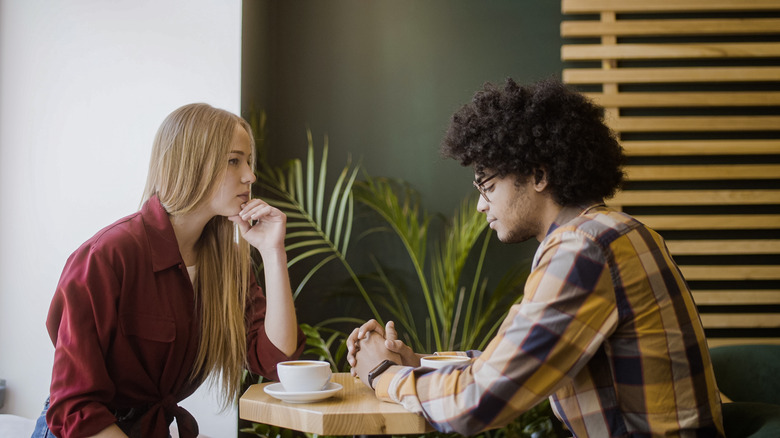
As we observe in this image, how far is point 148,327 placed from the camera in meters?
1.62

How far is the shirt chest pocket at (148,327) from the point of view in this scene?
5.22ft

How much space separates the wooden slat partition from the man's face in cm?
191

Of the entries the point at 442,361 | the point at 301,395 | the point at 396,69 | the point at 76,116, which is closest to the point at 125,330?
the point at 301,395

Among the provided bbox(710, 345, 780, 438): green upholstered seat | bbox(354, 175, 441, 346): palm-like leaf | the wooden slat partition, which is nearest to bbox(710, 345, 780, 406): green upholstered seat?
bbox(710, 345, 780, 438): green upholstered seat

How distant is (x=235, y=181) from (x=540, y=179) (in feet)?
2.81

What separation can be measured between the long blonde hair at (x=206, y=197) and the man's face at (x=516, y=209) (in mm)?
777

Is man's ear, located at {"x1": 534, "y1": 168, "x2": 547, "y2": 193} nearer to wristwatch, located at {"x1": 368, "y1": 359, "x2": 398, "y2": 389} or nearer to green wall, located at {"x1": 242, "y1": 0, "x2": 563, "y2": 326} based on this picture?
wristwatch, located at {"x1": 368, "y1": 359, "x2": 398, "y2": 389}

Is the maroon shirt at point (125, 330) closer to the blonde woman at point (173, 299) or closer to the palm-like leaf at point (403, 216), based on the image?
the blonde woman at point (173, 299)

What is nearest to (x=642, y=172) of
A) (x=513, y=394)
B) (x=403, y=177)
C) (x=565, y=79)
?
(x=565, y=79)

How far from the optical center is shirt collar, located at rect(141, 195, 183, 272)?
1675 millimetres

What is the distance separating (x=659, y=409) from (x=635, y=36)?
2641 millimetres

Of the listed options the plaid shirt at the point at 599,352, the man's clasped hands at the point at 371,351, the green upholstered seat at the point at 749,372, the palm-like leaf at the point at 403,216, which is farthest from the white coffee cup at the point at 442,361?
the palm-like leaf at the point at 403,216

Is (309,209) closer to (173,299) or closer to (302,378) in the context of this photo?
(173,299)

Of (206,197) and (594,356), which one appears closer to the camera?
(594,356)
